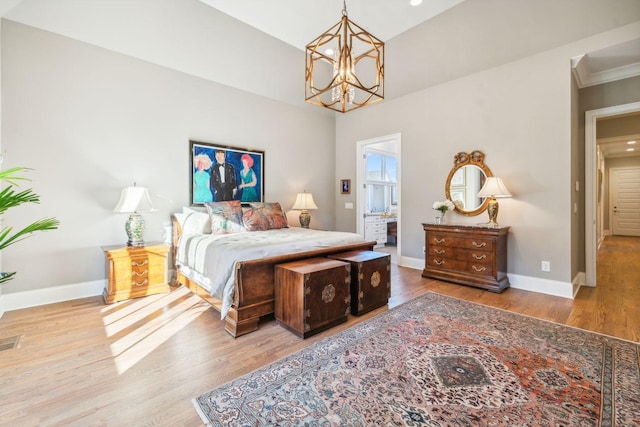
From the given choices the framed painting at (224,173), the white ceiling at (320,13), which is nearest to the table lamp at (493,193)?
the white ceiling at (320,13)

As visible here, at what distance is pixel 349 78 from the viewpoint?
2.11 meters

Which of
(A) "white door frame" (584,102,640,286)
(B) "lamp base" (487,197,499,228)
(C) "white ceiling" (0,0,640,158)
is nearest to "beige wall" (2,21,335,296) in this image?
(C) "white ceiling" (0,0,640,158)

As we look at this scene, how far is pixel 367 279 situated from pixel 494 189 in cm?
216

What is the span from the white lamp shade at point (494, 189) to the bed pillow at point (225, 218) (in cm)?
320

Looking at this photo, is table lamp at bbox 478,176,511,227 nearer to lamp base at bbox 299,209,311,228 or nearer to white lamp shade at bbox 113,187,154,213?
lamp base at bbox 299,209,311,228

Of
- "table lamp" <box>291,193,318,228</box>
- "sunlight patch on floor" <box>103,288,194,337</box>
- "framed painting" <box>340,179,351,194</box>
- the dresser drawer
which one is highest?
"framed painting" <box>340,179,351,194</box>

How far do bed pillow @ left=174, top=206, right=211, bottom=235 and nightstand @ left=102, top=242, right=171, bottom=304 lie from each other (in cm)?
33

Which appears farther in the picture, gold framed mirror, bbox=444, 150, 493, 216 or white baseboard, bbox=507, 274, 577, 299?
gold framed mirror, bbox=444, 150, 493, 216

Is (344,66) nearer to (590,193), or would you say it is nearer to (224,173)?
(224,173)

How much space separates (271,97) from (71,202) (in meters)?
3.20

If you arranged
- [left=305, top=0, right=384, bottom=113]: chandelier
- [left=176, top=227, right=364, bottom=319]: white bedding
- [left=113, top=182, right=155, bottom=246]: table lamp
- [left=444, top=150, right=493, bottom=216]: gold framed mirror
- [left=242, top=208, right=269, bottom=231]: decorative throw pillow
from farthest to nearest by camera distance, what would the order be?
[left=444, top=150, right=493, bottom=216]: gold framed mirror, [left=242, top=208, right=269, bottom=231]: decorative throw pillow, [left=113, top=182, right=155, bottom=246]: table lamp, [left=176, top=227, right=364, bottom=319]: white bedding, [left=305, top=0, right=384, bottom=113]: chandelier

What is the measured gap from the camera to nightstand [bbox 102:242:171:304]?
3148 millimetres

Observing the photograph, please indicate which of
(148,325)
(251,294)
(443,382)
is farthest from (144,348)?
(443,382)

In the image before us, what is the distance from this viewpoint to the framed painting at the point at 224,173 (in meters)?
4.12
